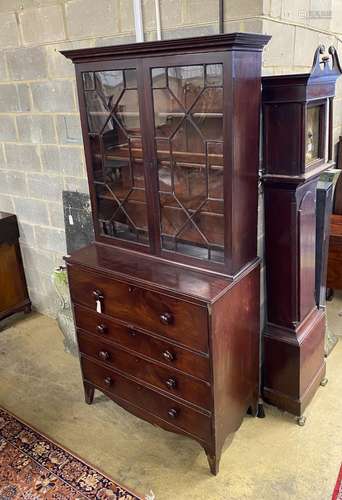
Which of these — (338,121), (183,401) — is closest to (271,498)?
(183,401)

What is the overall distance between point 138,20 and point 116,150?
566 mm

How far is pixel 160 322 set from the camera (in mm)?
1764

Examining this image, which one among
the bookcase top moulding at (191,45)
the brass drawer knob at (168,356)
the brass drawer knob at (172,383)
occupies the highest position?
the bookcase top moulding at (191,45)

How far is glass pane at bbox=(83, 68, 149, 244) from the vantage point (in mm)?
1805

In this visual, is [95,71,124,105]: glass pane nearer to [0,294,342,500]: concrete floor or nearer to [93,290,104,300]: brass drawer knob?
[93,290,104,300]: brass drawer knob

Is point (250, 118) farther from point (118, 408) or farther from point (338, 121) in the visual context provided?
point (338, 121)

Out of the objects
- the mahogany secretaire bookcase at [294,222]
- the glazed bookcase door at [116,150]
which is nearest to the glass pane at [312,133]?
the mahogany secretaire bookcase at [294,222]

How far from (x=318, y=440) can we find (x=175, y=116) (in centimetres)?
151

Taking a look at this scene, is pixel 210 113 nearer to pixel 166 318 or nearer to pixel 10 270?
pixel 166 318

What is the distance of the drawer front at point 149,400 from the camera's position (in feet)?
5.95

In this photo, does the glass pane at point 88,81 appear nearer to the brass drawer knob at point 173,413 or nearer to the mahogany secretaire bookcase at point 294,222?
the mahogany secretaire bookcase at point 294,222

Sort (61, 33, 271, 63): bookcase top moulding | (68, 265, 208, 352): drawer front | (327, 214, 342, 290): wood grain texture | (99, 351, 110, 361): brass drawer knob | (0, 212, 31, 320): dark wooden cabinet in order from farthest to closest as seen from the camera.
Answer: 1. (0, 212, 31, 320): dark wooden cabinet
2. (327, 214, 342, 290): wood grain texture
3. (99, 351, 110, 361): brass drawer knob
4. (68, 265, 208, 352): drawer front
5. (61, 33, 271, 63): bookcase top moulding

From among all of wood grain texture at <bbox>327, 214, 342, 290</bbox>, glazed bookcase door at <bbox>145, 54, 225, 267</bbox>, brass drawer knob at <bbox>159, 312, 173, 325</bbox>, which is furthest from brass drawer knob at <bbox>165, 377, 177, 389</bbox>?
wood grain texture at <bbox>327, 214, 342, 290</bbox>

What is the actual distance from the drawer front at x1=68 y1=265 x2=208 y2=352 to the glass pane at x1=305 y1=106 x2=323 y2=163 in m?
0.78
